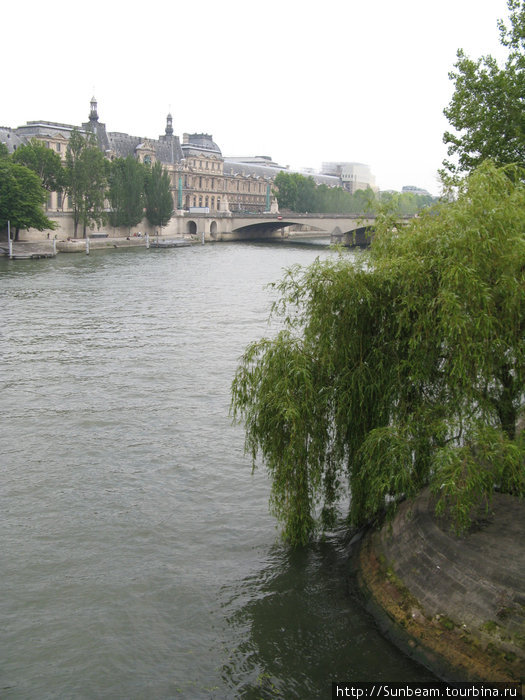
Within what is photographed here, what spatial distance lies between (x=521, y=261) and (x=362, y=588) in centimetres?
586

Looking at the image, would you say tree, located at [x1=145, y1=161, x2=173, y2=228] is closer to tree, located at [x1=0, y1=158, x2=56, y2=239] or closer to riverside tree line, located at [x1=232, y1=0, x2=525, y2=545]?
tree, located at [x1=0, y1=158, x2=56, y2=239]

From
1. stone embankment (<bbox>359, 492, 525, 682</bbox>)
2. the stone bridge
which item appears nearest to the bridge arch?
the stone bridge

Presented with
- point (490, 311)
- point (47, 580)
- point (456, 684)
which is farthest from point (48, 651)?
point (490, 311)

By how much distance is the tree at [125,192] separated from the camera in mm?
85438

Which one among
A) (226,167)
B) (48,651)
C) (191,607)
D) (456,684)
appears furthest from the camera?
(226,167)

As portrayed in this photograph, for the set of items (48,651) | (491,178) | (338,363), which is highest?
(491,178)

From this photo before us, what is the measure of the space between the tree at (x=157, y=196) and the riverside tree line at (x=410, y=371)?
8200cm

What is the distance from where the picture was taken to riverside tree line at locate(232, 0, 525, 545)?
1091cm

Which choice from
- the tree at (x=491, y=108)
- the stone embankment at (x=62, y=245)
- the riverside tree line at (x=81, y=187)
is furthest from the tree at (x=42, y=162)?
the tree at (x=491, y=108)

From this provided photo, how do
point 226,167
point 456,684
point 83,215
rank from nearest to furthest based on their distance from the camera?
1. point 456,684
2. point 83,215
3. point 226,167

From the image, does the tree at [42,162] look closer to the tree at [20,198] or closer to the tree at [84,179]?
the tree at [84,179]

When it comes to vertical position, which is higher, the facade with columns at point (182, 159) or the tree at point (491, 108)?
the facade with columns at point (182, 159)

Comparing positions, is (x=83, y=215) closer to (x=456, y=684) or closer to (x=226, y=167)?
(x=456, y=684)

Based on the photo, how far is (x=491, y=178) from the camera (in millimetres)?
12367
